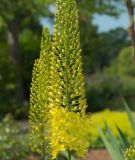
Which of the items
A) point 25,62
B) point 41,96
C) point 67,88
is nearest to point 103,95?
point 25,62

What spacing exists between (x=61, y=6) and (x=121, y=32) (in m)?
44.4

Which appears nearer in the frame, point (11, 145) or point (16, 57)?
point (11, 145)

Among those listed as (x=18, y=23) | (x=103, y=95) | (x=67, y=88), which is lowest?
(x=67, y=88)

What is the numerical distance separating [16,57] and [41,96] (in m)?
21.2

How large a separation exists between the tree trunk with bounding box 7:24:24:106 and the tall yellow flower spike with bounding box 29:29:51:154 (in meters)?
20.5

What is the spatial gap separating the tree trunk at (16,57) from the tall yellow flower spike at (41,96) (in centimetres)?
2051

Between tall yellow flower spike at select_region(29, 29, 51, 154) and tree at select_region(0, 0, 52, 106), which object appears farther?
tree at select_region(0, 0, 52, 106)

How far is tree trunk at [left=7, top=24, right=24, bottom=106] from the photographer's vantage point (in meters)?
23.1

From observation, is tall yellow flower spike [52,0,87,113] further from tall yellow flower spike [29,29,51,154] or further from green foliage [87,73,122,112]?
green foliage [87,73,122,112]

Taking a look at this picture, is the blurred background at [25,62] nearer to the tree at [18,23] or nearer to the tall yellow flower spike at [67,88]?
the tree at [18,23]

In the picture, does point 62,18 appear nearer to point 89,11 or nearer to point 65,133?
point 65,133

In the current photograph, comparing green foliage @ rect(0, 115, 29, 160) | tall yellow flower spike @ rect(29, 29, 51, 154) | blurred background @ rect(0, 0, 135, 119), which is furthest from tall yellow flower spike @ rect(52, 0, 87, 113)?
blurred background @ rect(0, 0, 135, 119)

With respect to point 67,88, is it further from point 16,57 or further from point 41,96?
point 16,57

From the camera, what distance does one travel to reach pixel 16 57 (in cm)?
2350
